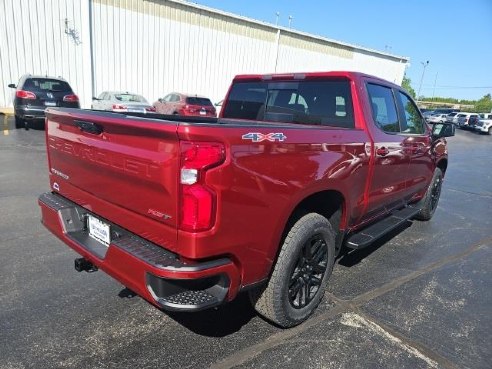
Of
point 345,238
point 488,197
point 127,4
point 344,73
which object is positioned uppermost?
point 127,4

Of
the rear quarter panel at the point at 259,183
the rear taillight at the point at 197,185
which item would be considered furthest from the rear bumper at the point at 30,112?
the rear taillight at the point at 197,185

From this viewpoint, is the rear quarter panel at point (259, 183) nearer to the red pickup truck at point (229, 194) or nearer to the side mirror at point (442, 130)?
the red pickup truck at point (229, 194)

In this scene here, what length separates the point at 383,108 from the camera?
3.99 metres

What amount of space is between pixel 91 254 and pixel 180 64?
22.2 metres

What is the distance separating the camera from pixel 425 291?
148 inches

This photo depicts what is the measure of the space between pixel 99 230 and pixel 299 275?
4.94ft

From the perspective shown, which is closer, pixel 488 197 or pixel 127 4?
pixel 488 197

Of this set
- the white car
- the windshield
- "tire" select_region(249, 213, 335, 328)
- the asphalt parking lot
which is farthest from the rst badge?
the white car

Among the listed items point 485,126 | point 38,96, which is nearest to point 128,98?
point 38,96

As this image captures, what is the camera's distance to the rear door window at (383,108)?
3775mm

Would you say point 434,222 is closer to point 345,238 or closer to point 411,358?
point 345,238

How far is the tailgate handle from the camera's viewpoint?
252cm

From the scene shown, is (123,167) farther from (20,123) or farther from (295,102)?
(20,123)

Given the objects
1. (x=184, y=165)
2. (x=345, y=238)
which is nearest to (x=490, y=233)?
(x=345, y=238)
